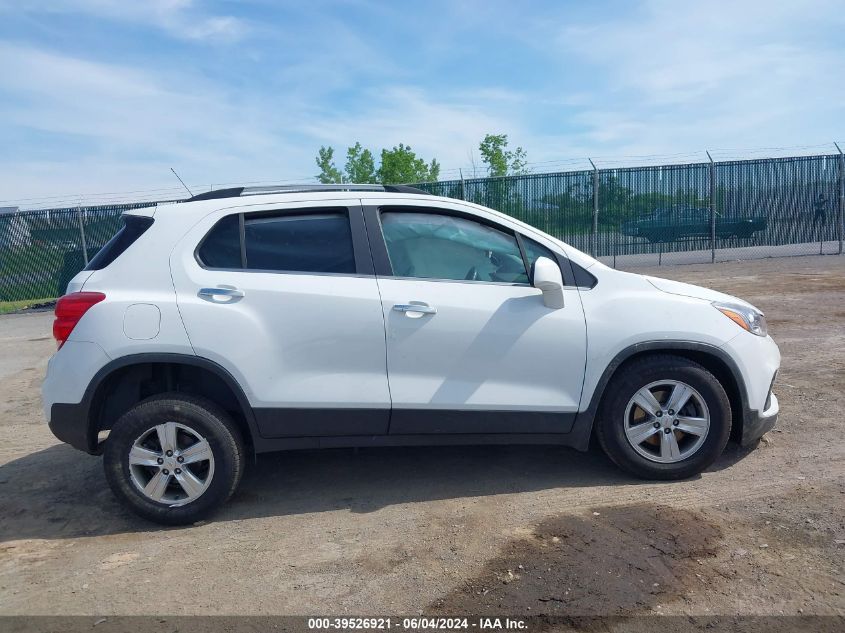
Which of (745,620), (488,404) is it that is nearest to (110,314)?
(488,404)

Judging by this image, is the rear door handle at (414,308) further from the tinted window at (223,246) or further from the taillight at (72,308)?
the taillight at (72,308)

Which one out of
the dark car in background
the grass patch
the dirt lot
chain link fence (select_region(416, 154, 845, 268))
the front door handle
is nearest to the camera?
the dirt lot

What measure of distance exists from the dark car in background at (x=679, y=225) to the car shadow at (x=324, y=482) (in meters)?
12.8

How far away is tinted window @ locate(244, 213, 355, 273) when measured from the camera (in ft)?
15.0

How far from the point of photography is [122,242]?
4.58 metres

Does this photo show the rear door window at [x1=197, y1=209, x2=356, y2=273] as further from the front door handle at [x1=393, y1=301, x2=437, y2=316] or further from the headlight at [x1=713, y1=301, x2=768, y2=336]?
the headlight at [x1=713, y1=301, x2=768, y2=336]

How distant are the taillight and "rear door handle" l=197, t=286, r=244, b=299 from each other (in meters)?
0.56

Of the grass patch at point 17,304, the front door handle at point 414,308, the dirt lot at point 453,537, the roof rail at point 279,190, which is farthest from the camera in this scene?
the grass patch at point 17,304

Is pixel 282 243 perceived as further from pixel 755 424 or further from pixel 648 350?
pixel 755 424

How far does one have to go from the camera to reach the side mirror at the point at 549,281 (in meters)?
4.42

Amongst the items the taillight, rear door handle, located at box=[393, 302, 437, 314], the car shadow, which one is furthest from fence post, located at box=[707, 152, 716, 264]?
the taillight

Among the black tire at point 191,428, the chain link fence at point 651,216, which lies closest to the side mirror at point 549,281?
the black tire at point 191,428

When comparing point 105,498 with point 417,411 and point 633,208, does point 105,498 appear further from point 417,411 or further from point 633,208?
point 633,208

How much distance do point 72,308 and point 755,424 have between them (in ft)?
13.7
